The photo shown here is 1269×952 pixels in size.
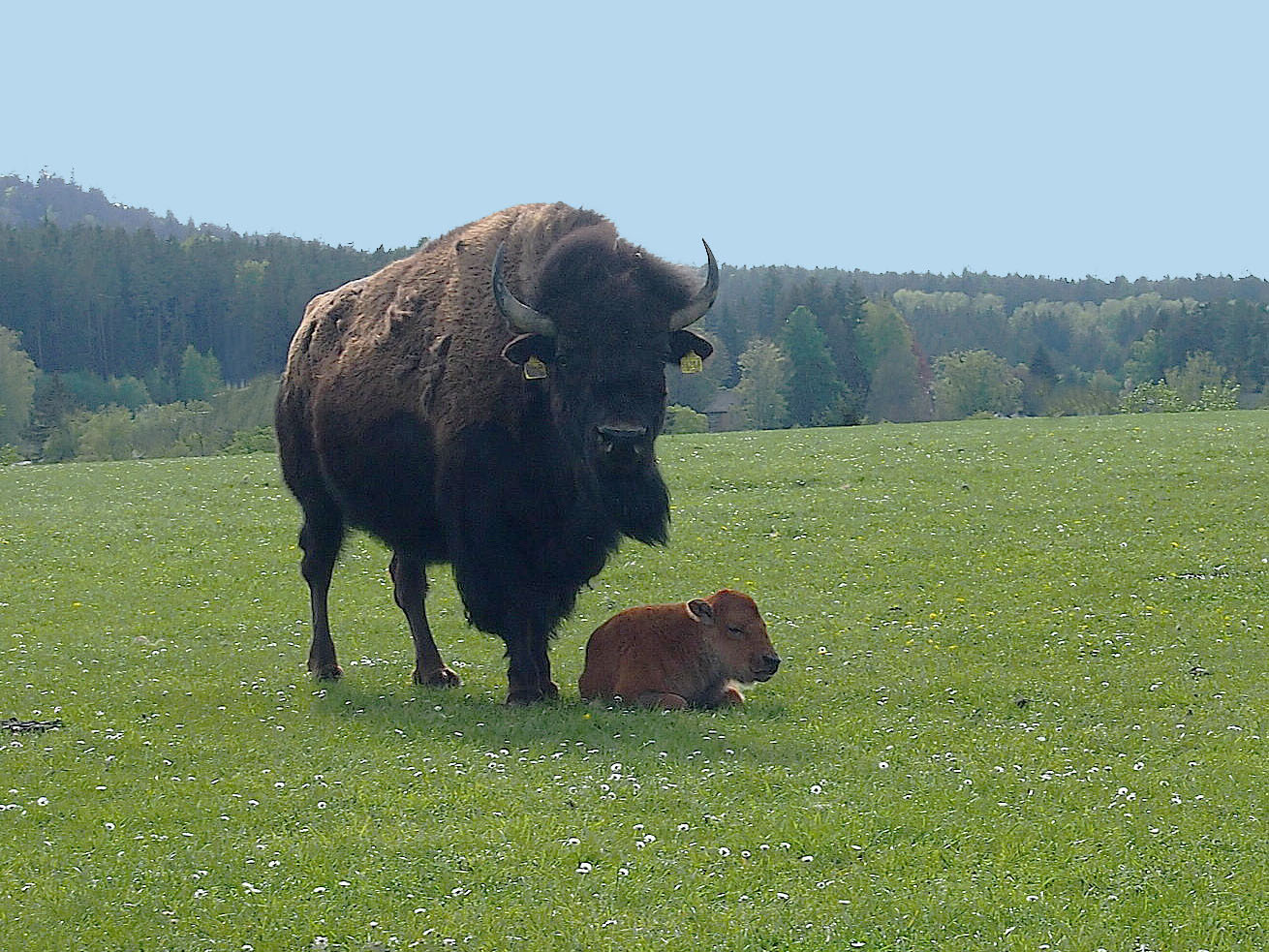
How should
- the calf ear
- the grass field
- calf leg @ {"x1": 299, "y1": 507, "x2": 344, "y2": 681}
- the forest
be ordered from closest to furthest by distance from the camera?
the grass field, the calf ear, calf leg @ {"x1": 299, "y1": 507, "x2": 344, "y2": 681}, the forest

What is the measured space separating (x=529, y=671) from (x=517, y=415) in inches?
74.9

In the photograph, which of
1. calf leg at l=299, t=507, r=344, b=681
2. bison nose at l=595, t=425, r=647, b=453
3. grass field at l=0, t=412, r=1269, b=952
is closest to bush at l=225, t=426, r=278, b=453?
grass field at l=0, t=412, r=1269, b=952

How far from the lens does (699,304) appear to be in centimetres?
1091

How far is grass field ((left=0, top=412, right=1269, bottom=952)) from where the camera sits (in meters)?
6.10

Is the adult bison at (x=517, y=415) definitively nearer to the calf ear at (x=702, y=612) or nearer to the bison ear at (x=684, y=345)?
the bison ear at (x=684, y=345)

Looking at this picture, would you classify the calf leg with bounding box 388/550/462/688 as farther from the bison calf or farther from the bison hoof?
the bison calf

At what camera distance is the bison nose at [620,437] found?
9.90 metres

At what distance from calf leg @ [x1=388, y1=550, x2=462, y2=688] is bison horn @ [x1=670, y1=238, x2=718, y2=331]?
330cm

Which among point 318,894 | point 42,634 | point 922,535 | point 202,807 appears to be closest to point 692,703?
point 202,807

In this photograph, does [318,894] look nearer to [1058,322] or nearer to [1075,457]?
[1075,457]

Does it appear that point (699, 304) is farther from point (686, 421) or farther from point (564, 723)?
point (686, 421)

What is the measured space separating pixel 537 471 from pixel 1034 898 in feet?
18.5

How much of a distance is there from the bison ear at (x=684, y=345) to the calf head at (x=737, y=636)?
5.87 feet

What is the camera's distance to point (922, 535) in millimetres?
20312
